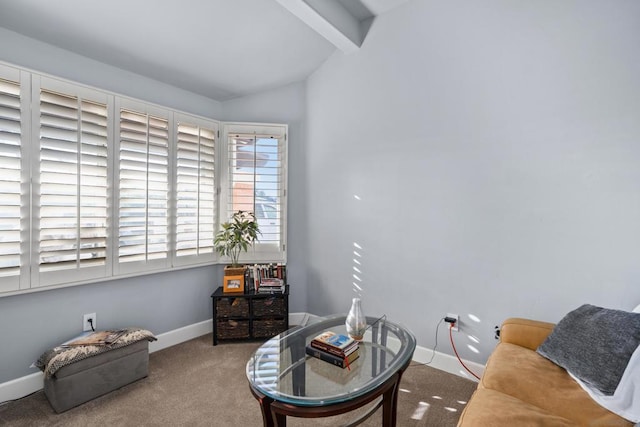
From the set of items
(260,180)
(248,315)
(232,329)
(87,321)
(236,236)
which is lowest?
(232,329)

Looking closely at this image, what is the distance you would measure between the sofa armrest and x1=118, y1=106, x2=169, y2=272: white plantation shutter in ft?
8.88

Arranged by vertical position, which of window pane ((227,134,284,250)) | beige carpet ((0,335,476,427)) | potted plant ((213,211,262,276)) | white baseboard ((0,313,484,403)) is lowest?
beige carpet ((0,335,476,427))

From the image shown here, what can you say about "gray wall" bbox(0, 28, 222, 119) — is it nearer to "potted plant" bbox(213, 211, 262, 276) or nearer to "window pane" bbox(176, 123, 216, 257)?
"window pane" bbox(176, 123, 216, 257)

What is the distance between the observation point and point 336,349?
5.02ft

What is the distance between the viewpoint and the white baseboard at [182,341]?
6.58 feet

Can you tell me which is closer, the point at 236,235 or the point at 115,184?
the point at 115,184

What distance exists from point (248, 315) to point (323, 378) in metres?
1.60

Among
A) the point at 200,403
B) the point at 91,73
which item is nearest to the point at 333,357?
the point at 200,403

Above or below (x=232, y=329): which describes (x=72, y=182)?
above

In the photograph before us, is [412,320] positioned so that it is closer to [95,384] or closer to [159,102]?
[95,384]

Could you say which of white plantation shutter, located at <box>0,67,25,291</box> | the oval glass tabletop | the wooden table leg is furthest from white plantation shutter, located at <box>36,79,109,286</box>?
the wooden table leg

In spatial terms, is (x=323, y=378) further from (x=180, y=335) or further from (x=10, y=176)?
(x=10, y=176)

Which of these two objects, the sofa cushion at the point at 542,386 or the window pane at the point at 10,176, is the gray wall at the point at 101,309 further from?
the sofa cushion at the point at 542,386

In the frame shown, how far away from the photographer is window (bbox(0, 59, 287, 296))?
1989mm
